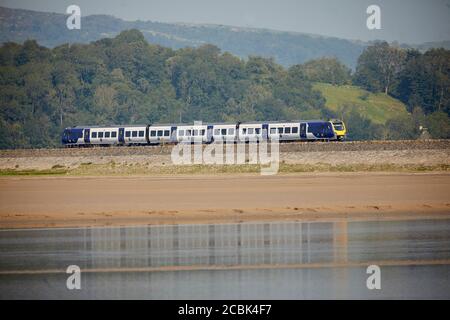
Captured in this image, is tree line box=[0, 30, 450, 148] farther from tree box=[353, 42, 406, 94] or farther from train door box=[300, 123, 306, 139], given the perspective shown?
train door box=[300, 123, 306, 139]

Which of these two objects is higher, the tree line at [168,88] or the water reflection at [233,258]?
the tree line at [168,88]

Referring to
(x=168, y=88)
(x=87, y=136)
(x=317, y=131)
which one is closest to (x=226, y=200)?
(x=317, y=131)

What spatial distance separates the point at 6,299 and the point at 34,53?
131 meters

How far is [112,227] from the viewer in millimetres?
27625

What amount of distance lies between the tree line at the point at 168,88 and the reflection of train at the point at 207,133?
143ft

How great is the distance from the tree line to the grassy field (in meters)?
2.14

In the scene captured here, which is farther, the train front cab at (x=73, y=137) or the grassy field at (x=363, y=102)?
the grassy field at (x=363, y=102)

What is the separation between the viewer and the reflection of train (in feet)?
200

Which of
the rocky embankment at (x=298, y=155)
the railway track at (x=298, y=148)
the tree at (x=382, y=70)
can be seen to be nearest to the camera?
the rocky embankment at (x=298, y=155)

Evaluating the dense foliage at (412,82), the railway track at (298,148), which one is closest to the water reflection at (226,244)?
the railway track at (298,148)

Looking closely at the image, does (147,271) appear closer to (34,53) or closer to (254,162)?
(254,162)

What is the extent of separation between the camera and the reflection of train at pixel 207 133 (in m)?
61.0

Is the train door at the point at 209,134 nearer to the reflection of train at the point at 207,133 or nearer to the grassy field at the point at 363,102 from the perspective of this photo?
the reflection of train at the point at 207,133
